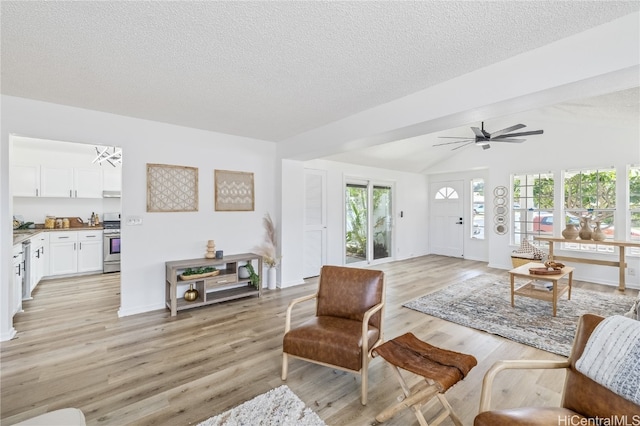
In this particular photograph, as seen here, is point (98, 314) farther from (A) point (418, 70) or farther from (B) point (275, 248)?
(A) point (418, 70)

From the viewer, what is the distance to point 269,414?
1834mm

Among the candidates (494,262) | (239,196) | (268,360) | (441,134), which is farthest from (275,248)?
(494,262)

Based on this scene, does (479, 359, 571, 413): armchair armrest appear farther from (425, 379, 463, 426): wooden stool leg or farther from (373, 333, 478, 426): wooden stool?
(425, 379, 463, 426): wooden stool leg

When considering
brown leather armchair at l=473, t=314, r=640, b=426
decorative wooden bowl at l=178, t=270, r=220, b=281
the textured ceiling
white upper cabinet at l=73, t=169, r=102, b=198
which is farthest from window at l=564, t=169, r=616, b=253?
white upper cabinet at l=73, t=169, r=102, b=198

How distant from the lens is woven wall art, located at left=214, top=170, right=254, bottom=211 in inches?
168

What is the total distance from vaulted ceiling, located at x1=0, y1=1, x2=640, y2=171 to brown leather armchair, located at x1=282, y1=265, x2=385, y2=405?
5.69ft

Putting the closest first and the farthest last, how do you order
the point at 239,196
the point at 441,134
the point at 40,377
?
the point at 40,377 < the point at 239,196 < the point at 441,134

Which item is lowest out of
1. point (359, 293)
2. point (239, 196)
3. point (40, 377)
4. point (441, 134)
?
point (40, 377)

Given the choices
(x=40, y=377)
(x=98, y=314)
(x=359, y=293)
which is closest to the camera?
(x=40, y=377)

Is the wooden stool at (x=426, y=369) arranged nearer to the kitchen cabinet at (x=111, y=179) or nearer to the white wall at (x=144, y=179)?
the white wall at (x=144, y=179)

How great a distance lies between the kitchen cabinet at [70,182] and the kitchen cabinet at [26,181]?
7 centimetres

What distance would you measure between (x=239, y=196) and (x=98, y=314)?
7.70 ft

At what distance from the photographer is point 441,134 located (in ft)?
18.6

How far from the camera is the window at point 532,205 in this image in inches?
228
